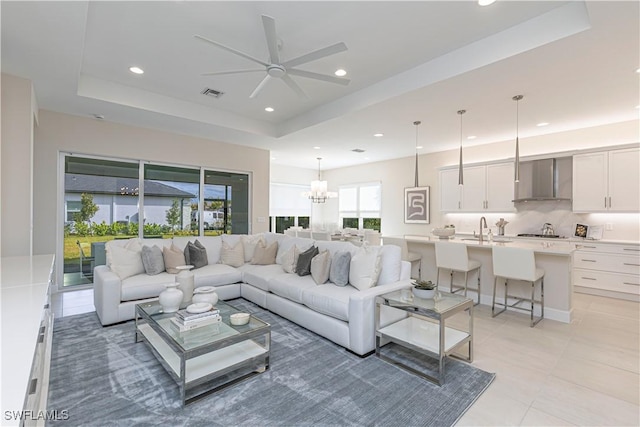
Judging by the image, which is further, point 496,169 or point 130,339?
point 496,169

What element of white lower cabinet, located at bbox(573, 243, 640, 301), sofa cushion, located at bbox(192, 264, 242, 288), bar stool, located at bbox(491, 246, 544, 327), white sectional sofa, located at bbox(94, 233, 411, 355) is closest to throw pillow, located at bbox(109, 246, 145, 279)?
white sectional sofa, located at bbox(94, 233, 411, 355)

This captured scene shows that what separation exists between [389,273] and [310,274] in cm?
110

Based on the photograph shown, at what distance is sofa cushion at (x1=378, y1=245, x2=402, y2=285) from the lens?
3.20m

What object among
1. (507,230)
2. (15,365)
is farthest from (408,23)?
(507,230)

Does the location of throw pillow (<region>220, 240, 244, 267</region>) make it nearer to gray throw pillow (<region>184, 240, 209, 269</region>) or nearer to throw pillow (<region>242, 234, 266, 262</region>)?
throw pillow (<region>242, 234, 266, 262</region>)

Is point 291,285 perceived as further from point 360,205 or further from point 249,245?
point 360,205

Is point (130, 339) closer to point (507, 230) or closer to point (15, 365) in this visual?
point (15, 365)

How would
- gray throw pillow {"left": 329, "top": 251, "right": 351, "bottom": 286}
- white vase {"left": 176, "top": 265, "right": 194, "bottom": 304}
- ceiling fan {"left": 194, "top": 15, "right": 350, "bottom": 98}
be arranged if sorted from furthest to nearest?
gray throw pillow {"left": 329, "top": 251, "right": 351, "bottom": 286}, white vase {"left": 176, "top": 265, "right": 194, "bottom": 304}, ceiling fan {"left": 194, "top": 15, "right": 350, "bottom": 98}

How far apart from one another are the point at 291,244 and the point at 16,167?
347cm

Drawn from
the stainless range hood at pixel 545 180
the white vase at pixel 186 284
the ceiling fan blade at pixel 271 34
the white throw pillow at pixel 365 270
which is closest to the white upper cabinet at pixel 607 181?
the stainless range hood at pixel 545 180

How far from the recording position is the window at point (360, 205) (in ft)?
29.4

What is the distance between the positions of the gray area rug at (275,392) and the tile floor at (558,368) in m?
0.20

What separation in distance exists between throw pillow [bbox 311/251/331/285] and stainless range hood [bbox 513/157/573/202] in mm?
4337

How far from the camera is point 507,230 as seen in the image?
6281mm
